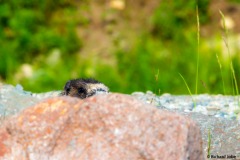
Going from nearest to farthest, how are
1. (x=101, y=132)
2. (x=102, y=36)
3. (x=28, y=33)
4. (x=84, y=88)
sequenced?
(x=101, y=132), (x=84, y=88), (x=28, y=33), (x=102, y=36)

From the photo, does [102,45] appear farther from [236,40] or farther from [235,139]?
[235,139]

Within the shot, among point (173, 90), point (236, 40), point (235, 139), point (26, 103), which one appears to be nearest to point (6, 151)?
point (235, 139)

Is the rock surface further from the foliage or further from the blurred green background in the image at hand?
the foliage

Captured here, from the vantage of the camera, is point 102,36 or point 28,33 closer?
point 28,33

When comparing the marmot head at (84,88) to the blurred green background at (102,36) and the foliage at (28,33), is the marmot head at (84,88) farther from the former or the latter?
the foliage at (28,33)

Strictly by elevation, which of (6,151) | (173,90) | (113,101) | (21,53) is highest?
(21,53)

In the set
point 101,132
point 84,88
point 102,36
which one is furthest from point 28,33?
point 101,132

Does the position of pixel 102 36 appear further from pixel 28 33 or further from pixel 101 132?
pixel 101 132
